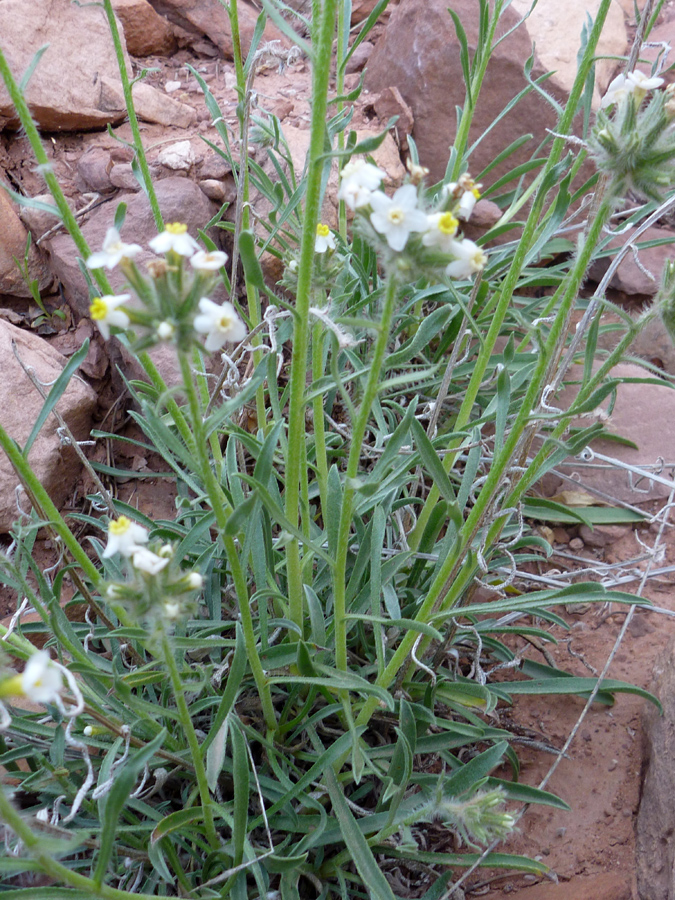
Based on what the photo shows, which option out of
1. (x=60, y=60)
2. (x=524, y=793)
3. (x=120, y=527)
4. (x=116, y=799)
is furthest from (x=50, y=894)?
(x=60, y=60)

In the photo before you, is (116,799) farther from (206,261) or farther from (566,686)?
(566,686)

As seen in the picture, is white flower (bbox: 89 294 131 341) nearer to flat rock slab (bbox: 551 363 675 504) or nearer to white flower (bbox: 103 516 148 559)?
white flower (bbox: 103 516 148 559)

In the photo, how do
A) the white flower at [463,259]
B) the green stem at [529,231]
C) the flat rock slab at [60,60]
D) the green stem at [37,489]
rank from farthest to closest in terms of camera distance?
the flat rock slab at [60,60] → the green stem at [529,231] → the green stem at [37,489] → the white flower at [463,259]

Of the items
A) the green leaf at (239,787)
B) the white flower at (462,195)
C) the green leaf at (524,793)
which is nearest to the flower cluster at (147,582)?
the green leaf at (239,787)

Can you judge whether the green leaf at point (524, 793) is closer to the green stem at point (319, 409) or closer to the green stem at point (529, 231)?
the green stem at point (529, 231)

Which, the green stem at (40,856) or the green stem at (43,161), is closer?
the green stem at (40,856)

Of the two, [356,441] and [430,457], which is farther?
[430,457]

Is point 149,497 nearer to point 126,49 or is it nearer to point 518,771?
point 518,771

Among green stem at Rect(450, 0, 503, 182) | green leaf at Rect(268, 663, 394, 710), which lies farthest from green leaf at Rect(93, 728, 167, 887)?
green stem at Rect(450, 0, 503, 182)
